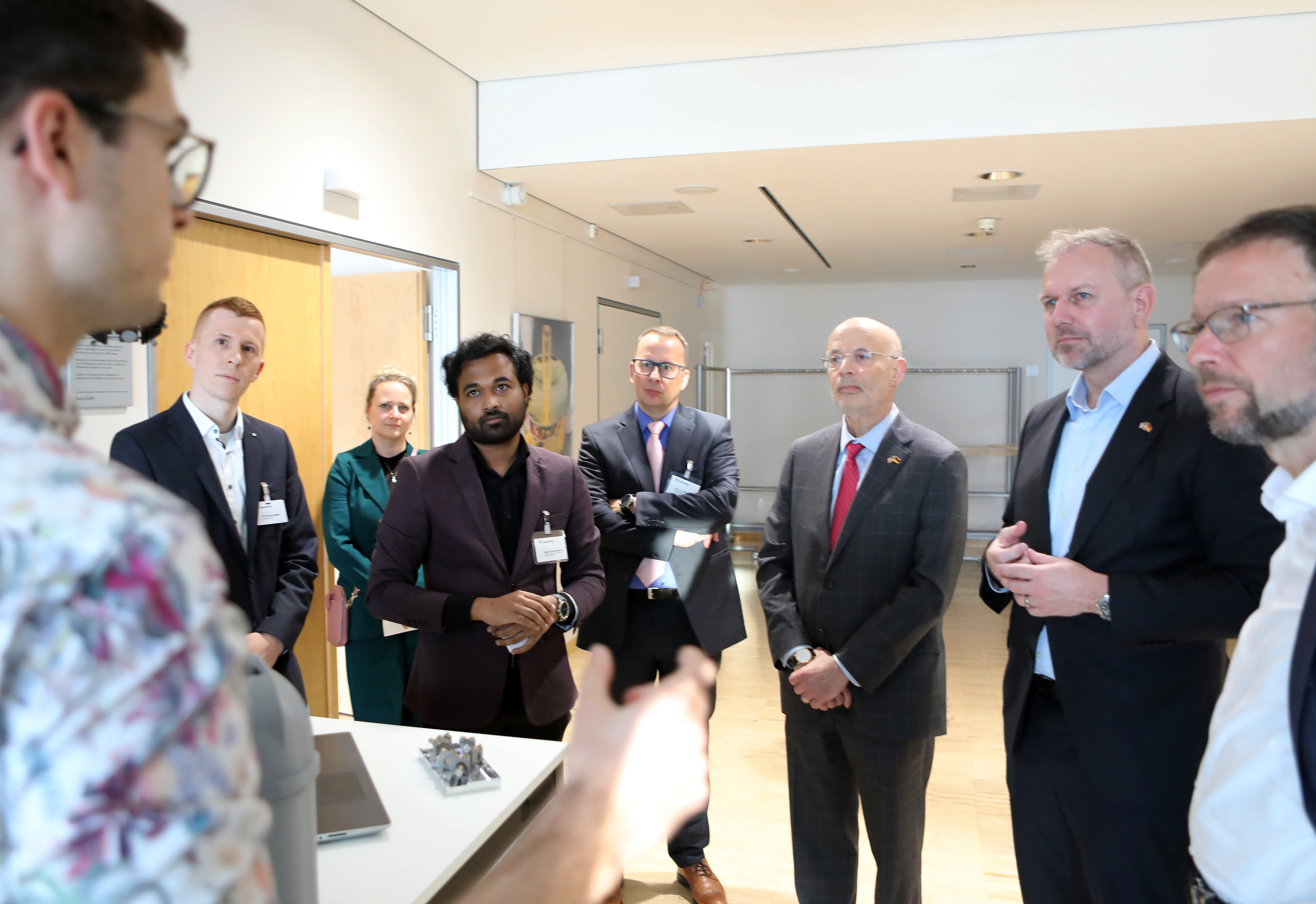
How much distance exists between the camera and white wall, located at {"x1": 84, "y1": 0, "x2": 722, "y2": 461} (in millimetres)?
2869

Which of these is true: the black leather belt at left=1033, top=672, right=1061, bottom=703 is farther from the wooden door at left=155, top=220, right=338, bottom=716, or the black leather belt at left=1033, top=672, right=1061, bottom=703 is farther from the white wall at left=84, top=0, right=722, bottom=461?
the wooden door at left=155, top=220, right=338, bottom=716

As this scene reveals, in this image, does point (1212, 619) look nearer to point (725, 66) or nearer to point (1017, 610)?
point (1017, 610)

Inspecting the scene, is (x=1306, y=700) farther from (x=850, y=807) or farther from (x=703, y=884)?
(x=703, y=884)

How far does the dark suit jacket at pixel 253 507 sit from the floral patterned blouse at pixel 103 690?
6.42ft

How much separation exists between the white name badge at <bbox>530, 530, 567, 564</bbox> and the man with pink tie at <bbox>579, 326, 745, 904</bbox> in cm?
48

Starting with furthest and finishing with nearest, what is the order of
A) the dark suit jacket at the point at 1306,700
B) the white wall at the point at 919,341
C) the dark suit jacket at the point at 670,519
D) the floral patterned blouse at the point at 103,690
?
the white wall at the point at 919,341, the dark suit jacket at the point at 670,519, the dark suit jacket at the point at 1306,700, the floral patterned blouse at the point at 103,690

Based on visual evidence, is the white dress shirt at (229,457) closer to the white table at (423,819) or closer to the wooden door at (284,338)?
the wooden door at (284,338)

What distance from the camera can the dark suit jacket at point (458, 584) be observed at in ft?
8.02

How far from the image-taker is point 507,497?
8.75ft

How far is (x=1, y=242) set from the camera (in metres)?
0.53

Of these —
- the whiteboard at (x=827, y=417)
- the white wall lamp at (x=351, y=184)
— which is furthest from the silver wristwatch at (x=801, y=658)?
the whiteboard at (x=827, y=417)

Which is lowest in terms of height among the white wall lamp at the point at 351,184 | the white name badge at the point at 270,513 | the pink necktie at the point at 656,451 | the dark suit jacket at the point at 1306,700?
the dark suit jacket at the point at 1306,700

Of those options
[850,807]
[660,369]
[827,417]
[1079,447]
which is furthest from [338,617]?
[827,417]

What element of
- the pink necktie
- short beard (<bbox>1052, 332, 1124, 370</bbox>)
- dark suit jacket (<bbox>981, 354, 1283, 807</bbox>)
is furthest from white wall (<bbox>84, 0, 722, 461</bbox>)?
dark suit jacket (<bbox>981, 354, 1283, 807</bbox>)
